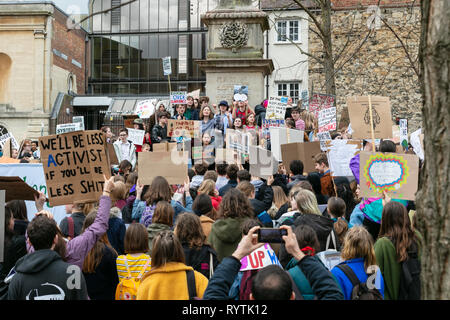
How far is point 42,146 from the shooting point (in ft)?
20.3

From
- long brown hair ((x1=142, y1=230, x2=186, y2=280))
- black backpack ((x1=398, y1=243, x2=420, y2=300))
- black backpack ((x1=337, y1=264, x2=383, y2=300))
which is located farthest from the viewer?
black backpack ((x1=398, y1=243, x2=420, y2=300))

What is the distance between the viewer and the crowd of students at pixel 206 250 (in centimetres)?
371

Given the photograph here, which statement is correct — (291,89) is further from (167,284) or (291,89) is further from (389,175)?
(167,284)

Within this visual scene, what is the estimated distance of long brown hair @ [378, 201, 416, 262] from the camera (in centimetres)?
476

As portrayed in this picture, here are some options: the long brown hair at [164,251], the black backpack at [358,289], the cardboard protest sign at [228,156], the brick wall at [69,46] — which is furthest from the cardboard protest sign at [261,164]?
the brick wall at [69,46]

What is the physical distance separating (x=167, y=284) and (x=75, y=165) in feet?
8.32

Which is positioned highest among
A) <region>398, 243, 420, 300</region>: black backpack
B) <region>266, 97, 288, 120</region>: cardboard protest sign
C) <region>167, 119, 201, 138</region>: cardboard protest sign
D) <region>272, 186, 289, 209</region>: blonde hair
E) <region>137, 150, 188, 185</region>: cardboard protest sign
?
<region>266, 97, 288, 120</region>: cardboard protest sign

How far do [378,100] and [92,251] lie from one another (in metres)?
5.28

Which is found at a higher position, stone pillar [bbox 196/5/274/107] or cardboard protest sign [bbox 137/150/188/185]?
stone pillar [bbox 196/5/274/107]

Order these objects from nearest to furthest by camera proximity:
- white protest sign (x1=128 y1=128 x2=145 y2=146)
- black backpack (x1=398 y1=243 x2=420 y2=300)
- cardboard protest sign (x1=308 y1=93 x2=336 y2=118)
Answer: black backpack (x1=398 y1=243 x2=420 y2=300) → white protest sign (x1=128 y1=128 x2=145 y2=146) → cardboard protest sign (x1=308 y1=93 x2=336 y2=118)

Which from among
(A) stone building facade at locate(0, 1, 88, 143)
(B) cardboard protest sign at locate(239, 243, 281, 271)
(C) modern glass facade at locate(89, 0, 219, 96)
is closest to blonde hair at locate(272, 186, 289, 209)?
(B) cardboard protest sign at locate(239, 243, 281, 271)

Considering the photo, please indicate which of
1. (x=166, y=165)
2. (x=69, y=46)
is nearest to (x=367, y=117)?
(x=166, y=165)

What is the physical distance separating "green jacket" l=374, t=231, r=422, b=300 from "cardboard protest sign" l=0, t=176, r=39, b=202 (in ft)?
10.8

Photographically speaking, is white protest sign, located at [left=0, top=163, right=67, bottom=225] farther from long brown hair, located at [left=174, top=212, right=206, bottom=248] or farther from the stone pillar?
the stone pillar
